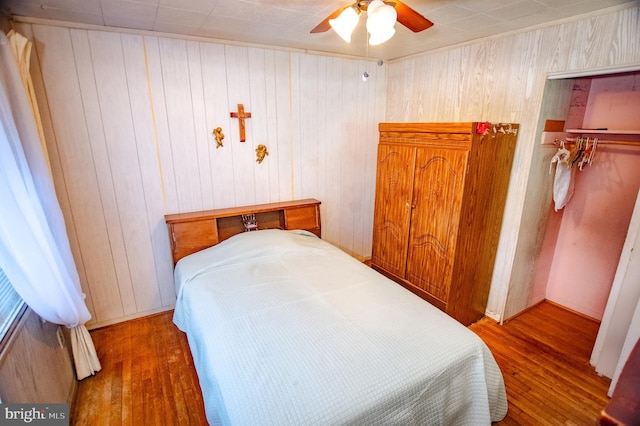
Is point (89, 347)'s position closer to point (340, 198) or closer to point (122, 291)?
point (122, 291)

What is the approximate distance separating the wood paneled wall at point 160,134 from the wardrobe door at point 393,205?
58 cm

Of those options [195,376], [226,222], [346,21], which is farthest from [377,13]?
[195,376]

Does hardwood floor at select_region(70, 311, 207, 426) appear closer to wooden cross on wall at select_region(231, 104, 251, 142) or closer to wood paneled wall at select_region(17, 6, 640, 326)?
wood paneled wall at select_region(17, 6, 640, 326)

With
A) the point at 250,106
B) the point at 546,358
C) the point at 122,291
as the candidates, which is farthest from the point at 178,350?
the point at 546,358

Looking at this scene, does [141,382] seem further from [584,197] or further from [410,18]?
[584,197]

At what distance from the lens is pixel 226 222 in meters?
2.73

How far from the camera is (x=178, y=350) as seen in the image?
2244mm

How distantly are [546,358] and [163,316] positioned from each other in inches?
118

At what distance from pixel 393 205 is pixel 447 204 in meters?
0.57

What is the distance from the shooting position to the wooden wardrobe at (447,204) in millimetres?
2164

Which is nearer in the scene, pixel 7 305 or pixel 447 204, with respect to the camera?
pixel 7 305

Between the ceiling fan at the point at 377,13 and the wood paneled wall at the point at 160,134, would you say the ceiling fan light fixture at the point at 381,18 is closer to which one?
the ceiling fan at the point at 377,13

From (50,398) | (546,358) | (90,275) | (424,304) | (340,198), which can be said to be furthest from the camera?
(340,198)

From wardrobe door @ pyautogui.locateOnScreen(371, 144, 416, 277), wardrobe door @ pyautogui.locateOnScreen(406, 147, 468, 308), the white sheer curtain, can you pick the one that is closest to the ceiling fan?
wardrobe door @ pyautogui.locateOnScreen(406, 147, 468, 308)
